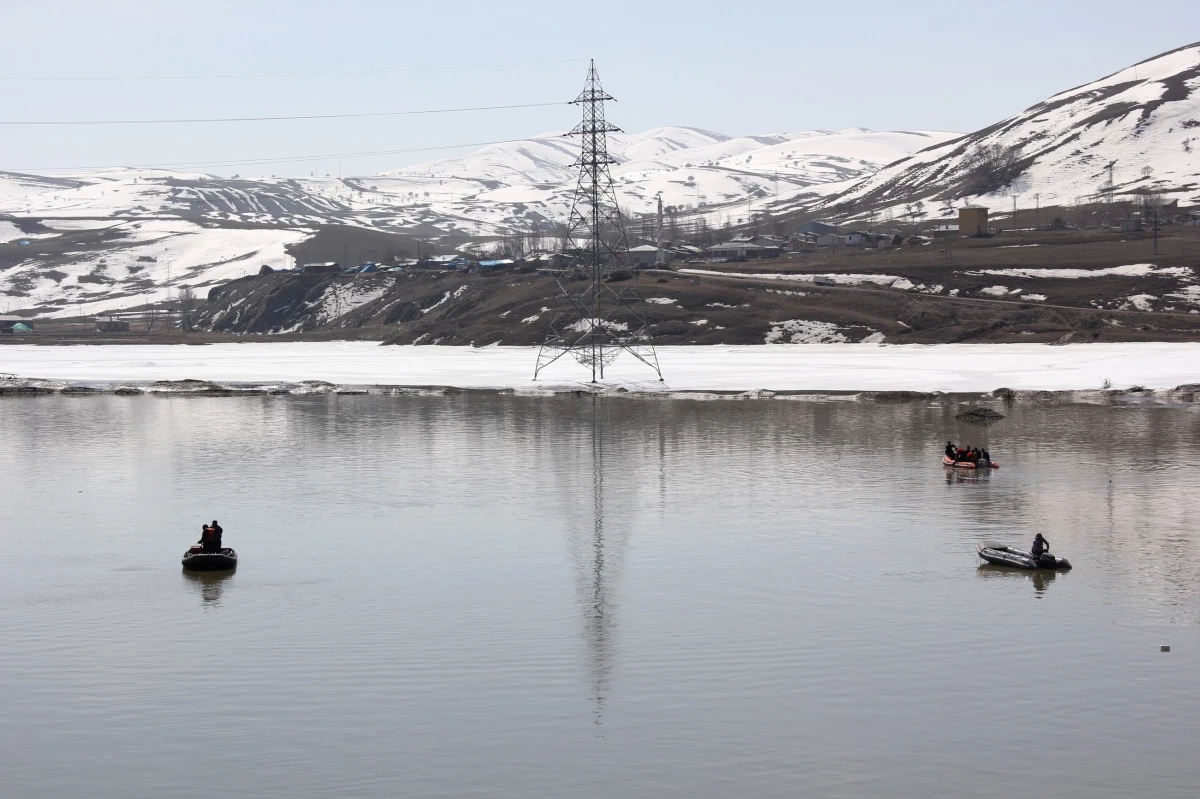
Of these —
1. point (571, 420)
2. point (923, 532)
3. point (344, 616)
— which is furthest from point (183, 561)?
point (571, 420)

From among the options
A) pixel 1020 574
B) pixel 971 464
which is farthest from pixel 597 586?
pixel 971 464

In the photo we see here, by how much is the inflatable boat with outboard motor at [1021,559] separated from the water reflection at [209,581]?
2478 cm

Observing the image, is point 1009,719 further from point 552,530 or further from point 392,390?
point 392,390

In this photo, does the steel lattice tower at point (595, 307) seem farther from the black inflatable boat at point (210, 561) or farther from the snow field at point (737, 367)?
the black inflatable boat at point (210, 561)

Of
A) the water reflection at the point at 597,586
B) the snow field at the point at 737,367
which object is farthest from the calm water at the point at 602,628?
the snow field at the point at 737,367

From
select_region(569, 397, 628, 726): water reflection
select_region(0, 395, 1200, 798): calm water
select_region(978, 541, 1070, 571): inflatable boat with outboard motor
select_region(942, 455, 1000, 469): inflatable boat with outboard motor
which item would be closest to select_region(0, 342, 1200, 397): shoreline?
select_region(0, 395, 1200, 798): calm water

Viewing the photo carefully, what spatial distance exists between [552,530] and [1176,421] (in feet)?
165

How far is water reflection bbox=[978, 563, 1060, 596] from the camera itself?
3901 centimetres

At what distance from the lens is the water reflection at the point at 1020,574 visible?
39.0 m

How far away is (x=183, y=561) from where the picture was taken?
41062 mm

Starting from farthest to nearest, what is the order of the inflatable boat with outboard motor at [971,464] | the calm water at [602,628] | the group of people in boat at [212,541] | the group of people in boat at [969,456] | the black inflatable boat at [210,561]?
the group of people in boat at [969,456]
the inflatable boat with outboard motor at [971,464]
the group of people in boat at [212,541]
the black inflatable boat at [210,561]
the calm water at [602,628]

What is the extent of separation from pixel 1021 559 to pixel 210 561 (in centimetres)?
2655

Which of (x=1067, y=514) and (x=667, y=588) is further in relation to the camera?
(x=1067, y=514)

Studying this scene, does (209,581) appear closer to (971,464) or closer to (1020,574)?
(1020,574)
